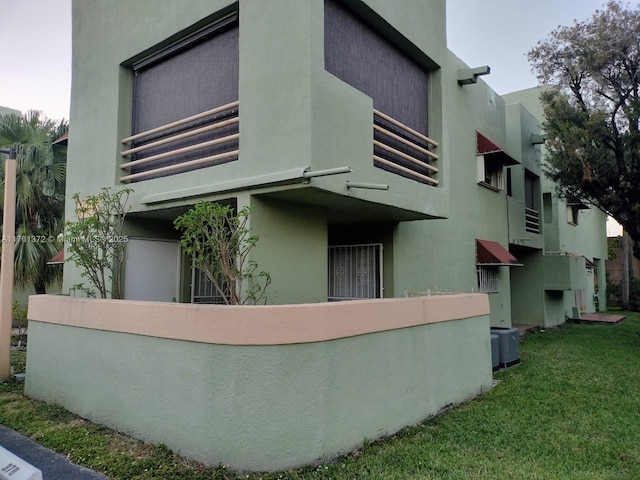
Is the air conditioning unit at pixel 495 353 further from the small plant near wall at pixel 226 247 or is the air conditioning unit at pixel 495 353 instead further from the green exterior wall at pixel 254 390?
the small plant near wall at pixel 226 247

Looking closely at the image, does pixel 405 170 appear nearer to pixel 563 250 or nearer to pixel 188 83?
pixel 188 83

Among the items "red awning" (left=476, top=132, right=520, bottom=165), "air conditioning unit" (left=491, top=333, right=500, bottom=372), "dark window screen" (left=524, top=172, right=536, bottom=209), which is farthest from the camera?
"dark window screen" (left=524, top=172, right=536, bottom=209)

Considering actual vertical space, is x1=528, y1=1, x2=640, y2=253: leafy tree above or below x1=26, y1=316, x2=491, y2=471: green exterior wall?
above

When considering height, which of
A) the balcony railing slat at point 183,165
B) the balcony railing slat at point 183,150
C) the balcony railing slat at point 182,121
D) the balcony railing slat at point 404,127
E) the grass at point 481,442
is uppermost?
the balcony railing slat at point 404,127

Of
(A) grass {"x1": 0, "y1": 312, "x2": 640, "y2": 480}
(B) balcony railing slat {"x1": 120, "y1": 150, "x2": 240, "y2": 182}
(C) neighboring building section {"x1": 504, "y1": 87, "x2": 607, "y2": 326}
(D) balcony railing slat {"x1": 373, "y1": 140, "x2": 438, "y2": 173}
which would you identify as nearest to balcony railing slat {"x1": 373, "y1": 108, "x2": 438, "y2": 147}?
(D) balcony railing slat {"x1": 373, "y1": 140, "x2": 438, "y2": 173}

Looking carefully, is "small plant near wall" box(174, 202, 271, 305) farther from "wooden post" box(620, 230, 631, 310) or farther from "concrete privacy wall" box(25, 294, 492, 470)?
"wooden post" box(620, 230, 631, 310)

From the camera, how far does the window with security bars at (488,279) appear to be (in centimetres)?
1303

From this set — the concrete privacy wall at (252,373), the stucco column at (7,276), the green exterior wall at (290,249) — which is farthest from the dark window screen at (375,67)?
the stucco column at (7,276)

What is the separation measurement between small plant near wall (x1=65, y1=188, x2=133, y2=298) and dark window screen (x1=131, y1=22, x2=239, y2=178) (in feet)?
3.33

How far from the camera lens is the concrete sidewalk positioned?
4499 millimetres

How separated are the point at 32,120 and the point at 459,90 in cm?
1223

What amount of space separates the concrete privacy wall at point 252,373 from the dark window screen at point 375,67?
3.64 metres

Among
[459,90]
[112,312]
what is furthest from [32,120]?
[459,90]

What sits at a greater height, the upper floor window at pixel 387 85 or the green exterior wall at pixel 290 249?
the upper floor window at pixel 387 85
